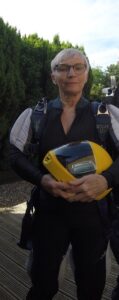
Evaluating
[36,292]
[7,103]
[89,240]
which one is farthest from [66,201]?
[7,103]

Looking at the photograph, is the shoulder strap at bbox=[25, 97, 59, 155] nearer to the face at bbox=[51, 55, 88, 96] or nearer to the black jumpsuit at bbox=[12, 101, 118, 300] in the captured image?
the black jumpsuit at bbox=[12, 101, 118, 300]

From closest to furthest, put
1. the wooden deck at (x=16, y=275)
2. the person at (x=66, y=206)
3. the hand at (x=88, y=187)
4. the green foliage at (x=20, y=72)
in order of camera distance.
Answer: the hand at (x=88, y=187) → the person at (x=66, y=206) → the wooden deck at (x=16, y=275) → the green foliage at (x=20, y=72)

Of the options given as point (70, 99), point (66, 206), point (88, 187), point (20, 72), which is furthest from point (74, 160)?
point (20, 72)

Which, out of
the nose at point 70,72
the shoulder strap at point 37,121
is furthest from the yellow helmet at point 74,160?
the nose at point 70,72

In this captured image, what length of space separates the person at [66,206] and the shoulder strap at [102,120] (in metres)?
0.03

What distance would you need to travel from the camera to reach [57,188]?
2.04m

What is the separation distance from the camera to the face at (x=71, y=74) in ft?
7.16

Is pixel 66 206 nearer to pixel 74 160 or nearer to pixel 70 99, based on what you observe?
pixel 74 160

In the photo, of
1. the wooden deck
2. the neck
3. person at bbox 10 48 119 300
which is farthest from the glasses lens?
the wooden deck

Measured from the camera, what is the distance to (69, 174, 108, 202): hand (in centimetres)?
199

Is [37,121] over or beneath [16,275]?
over

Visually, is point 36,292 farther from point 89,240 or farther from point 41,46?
point 41,46

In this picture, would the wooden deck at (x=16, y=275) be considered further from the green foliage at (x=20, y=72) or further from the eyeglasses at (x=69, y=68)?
the green foliage at (x=20, y=72)

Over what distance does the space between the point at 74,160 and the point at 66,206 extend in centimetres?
29
